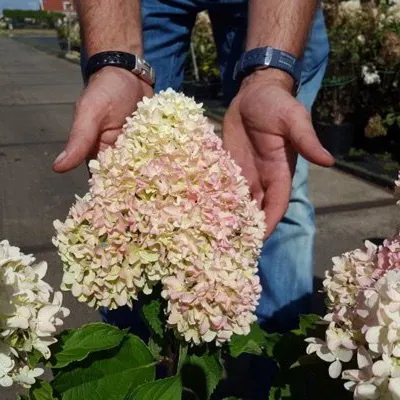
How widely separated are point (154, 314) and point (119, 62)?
697 millimetres

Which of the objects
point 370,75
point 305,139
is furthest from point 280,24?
point 370,75

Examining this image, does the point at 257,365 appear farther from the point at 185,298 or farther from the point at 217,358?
the point at 185,298

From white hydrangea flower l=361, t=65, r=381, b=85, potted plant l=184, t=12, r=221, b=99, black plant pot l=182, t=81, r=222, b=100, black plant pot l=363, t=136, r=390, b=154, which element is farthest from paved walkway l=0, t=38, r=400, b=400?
potted plant l=184, t=12, r=221, b=99

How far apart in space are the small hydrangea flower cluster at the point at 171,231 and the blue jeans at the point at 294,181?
937 millimetres

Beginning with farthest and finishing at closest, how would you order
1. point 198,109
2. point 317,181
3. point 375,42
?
point 375,42
point 317,181
point 198,109

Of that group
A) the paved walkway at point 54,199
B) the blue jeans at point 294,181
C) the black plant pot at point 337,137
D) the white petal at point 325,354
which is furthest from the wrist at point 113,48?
the black plant pot at point 337,137

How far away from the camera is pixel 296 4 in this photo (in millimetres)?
1821

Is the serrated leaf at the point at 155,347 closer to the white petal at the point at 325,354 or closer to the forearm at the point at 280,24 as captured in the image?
the white petal at the point at 325,354

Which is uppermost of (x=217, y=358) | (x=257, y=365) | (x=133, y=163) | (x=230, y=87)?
(x=133, y=163)

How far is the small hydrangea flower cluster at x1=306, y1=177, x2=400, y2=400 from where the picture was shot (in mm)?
962

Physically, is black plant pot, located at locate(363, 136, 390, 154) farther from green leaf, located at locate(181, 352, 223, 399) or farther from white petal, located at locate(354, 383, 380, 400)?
white petal, located at locate(354, 383, 380, 400)

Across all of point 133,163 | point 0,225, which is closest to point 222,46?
point 133,163

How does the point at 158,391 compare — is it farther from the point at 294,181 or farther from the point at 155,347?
the point at 294,181

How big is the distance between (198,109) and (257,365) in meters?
1.12
